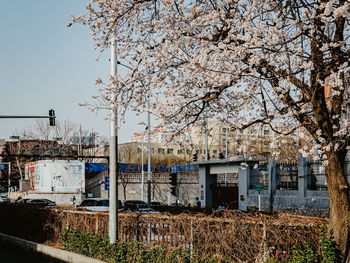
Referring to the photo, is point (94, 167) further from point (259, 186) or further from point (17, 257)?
point (17, 257)

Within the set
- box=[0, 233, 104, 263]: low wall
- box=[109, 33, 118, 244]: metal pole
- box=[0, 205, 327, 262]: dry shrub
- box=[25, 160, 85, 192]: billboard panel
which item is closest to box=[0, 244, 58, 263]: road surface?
box=[0, 233, 104, 263]: low wall

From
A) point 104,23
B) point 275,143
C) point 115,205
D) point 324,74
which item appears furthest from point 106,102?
point 324,74

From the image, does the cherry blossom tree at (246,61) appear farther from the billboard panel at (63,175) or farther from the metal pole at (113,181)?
the billboard panel at (63,175)

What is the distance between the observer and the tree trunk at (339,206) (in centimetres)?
826


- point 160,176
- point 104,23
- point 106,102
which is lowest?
point 160,176

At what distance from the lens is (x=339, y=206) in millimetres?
8531

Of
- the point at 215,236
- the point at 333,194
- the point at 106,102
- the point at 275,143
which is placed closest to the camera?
the point at 333,194

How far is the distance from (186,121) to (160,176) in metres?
50.8

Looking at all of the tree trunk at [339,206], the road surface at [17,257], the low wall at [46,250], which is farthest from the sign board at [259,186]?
the tree trunk at [339,206]

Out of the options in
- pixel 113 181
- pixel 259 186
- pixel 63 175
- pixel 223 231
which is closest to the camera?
pixel 223 231

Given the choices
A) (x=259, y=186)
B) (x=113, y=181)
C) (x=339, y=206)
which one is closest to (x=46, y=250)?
(x=113, y=181)

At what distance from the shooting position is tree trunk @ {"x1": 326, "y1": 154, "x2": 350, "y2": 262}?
826cm

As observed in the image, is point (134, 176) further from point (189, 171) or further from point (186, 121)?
point (186, 121)

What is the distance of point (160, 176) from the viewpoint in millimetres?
62719
